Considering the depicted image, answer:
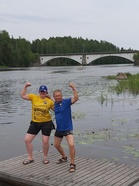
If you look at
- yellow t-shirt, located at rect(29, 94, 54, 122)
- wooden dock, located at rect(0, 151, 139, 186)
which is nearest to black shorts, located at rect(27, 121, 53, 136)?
yellow t-shirt, located at rect(29, 94, 54, 122)

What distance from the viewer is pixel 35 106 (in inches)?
362

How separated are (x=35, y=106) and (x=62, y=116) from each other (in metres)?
0.81

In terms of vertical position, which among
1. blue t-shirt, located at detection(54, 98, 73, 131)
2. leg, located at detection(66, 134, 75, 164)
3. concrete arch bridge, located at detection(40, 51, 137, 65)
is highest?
concrete arch bridge, located at detection(40, 51, 137, 65)

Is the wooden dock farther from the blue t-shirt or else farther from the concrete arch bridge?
the concrete arch bridge

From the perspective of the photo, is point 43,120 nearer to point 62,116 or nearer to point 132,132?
point 62,116

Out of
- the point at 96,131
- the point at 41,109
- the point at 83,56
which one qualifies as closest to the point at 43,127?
the point at 41,109

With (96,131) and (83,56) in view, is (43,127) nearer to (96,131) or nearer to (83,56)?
(96,131)

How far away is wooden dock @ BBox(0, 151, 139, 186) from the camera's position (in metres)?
7.92

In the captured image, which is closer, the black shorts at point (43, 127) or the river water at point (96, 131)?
→ the black shorts at point (43, 127)

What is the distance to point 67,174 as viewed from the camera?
8.40 metres

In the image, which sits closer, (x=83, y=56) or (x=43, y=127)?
(x=43, y=127)

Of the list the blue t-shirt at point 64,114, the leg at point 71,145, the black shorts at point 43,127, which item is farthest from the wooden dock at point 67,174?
the blue t-shirt at point 64,114

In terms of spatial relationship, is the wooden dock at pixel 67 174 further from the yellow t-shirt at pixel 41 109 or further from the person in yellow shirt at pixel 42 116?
the yellow t-shirt at pixel 41 109

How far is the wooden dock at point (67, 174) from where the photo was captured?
7918 mm
